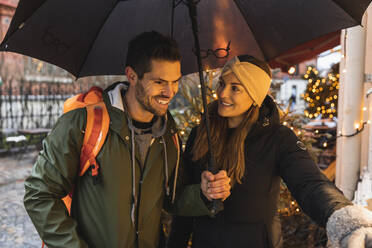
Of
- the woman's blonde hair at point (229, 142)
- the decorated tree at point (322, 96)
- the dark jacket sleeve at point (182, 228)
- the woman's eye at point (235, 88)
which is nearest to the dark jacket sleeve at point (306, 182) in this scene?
the woman's blonde hair at point (229, 142)

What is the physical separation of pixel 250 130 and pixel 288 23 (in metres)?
0.75

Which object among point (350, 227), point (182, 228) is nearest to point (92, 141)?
point (182, 228)

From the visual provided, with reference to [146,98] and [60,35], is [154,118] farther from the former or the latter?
[60,35]

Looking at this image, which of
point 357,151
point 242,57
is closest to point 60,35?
point 242,57

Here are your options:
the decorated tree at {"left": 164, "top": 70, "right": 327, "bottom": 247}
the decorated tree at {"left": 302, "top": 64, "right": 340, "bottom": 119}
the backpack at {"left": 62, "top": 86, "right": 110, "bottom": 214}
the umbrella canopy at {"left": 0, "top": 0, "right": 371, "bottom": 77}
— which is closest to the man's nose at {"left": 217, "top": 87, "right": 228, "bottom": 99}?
the umbrella canopy at {"left": 0, "top": 0, "right": 371, "bottom": 77}

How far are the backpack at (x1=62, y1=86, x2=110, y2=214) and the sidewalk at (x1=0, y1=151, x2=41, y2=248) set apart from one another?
13.7 ft

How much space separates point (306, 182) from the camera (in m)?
1.63

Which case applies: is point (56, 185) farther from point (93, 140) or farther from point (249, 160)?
point (249, 160)

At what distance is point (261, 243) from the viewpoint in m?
1.87

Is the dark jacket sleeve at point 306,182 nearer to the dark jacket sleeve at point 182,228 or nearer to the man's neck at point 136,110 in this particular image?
the dark jacket sleeve at point 182,228

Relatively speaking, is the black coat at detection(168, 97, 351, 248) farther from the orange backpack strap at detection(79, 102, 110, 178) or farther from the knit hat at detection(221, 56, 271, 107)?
the orange backpack strap at detection(79, 102, 110, 178)

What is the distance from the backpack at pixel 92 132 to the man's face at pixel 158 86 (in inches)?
9.7

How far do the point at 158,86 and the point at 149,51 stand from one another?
0.69 ft

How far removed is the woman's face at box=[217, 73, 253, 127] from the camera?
1955 mm
